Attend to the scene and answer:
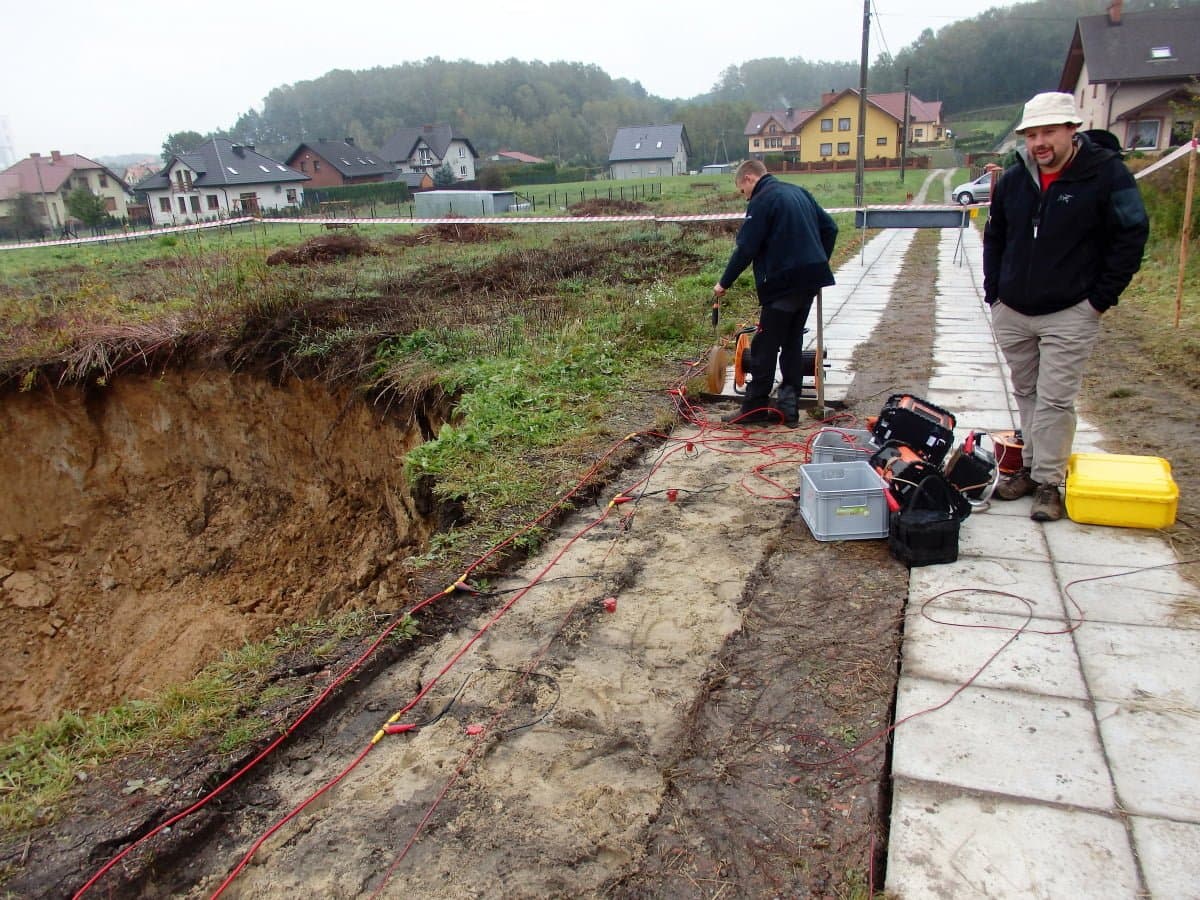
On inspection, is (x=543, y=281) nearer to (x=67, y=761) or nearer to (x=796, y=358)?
(x=796, y=358)

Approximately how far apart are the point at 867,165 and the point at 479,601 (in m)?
55.2

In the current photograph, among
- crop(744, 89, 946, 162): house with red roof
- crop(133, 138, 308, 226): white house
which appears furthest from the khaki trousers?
crop(744, 89, 946, 162): house with red roof

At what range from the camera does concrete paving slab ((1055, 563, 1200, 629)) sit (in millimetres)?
3176

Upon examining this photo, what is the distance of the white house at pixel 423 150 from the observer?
2795 inches

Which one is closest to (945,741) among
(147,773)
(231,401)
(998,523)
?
(998,523)

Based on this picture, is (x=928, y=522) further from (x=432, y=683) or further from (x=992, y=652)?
(x=432, y=683)

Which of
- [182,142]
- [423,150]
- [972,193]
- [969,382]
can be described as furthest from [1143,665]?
[182,142]

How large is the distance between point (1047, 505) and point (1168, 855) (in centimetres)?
220

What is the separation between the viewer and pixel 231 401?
344 inches

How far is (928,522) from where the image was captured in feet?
12.0

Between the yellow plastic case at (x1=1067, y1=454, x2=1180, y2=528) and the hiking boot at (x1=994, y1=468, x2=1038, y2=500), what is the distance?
0.28m

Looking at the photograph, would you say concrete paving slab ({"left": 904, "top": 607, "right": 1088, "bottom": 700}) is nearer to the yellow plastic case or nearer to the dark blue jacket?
the yellow plastic case

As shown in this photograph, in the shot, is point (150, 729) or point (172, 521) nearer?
point (150, 729)

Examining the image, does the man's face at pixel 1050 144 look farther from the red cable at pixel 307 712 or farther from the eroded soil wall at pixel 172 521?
the eroded soil wall at pixel 172 521
